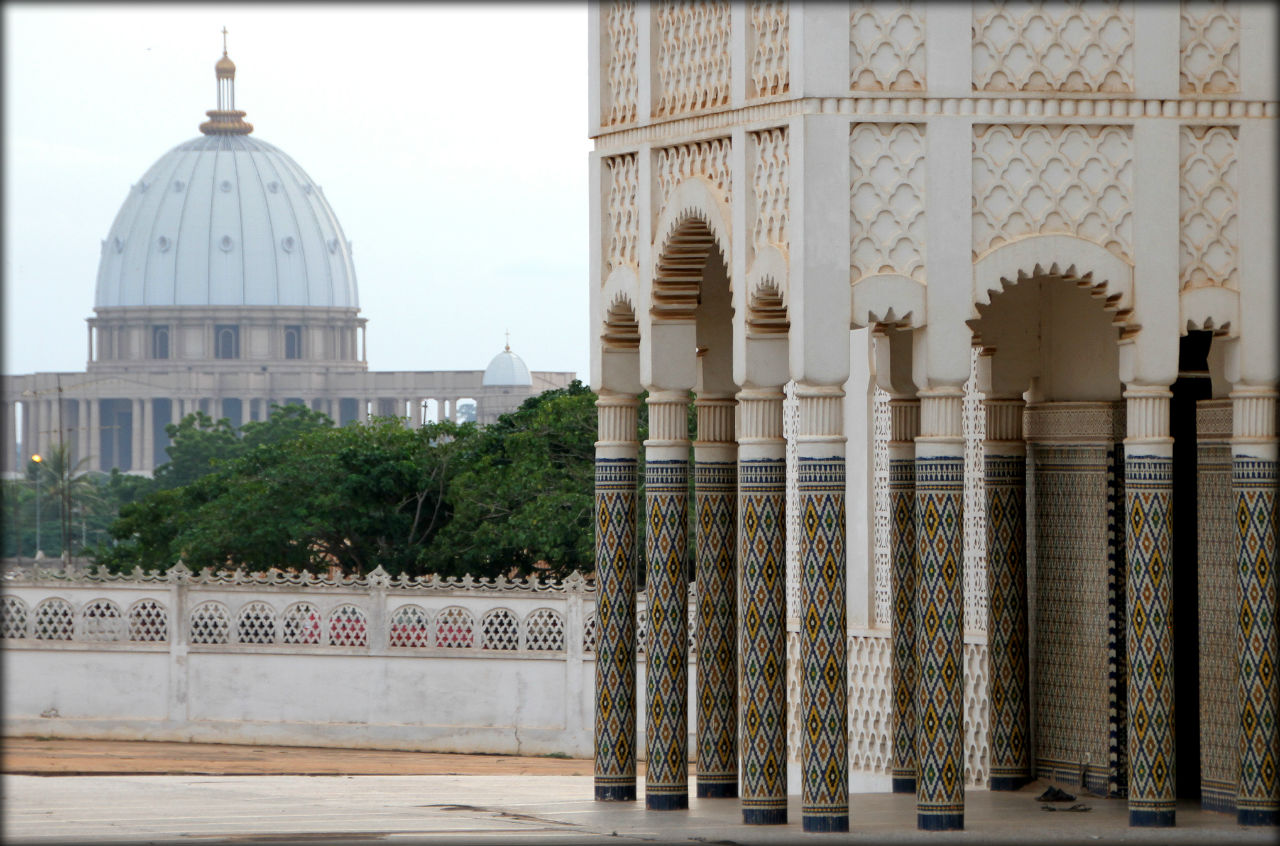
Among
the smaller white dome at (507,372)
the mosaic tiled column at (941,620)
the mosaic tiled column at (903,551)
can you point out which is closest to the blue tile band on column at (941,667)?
the mosaic tiled column at (941,620)

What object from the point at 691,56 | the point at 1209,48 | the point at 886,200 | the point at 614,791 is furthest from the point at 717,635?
the point at 1209,48

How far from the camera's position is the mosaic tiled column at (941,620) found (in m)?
10.5

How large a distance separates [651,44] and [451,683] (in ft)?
30.9

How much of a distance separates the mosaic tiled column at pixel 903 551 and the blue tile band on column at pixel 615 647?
1525mm

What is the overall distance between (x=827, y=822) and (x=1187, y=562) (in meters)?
3.09

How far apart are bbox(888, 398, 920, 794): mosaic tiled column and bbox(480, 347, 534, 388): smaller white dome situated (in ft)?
301

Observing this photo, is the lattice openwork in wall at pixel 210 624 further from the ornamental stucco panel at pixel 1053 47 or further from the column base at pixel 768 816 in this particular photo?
the ornamental stucco panel at pixel 1053 47

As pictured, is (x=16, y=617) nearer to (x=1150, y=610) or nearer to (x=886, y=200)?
(x=886, y=200)

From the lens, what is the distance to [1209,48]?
10867mm

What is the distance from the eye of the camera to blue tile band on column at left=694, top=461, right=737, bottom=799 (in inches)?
483

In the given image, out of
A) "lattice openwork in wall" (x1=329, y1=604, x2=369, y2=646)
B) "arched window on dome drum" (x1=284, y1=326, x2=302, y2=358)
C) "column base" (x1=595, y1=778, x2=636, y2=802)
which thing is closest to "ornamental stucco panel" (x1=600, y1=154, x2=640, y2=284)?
"column base" (x1=595, y1=778, x2=636, y2=802)

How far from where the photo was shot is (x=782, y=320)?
11.3 metres

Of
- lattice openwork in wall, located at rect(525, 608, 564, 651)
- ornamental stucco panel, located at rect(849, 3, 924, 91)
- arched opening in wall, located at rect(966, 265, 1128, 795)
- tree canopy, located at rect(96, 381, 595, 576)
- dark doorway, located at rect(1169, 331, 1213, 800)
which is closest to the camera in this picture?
ornamental stucco panel, located at rect(849, 3, 924, 91)

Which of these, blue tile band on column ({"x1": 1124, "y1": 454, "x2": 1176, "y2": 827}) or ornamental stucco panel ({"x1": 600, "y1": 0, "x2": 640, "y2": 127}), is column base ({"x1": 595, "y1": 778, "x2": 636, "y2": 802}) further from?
ornamental stucco panel ({"x1": 600, "y1": 0, "x2": 640, "y2": 127})
